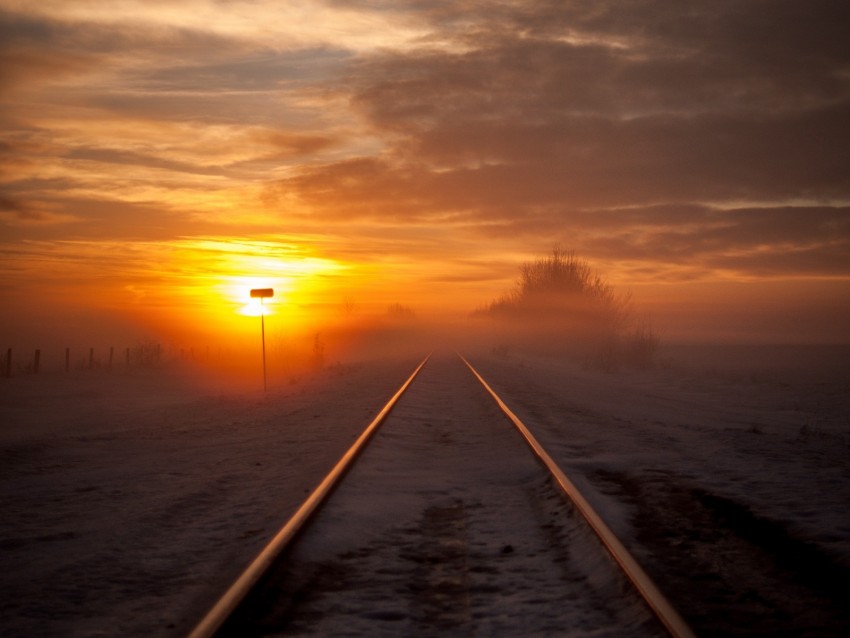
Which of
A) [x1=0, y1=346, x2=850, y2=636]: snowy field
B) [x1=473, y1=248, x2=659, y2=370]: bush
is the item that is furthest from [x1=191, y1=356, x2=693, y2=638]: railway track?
[x1=473, y1=248, x2=659, y2=370]: bush

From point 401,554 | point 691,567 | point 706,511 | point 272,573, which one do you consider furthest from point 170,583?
point 706,511

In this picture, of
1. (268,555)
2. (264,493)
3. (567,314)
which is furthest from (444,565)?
(567,314)

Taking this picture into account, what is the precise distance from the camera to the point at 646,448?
10195 mm

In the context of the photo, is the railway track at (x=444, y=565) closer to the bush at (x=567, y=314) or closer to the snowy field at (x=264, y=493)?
the snowy field at (x=264, y=493)

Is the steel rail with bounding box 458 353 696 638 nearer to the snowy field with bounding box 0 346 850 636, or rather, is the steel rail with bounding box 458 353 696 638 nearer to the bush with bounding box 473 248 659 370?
the snowy field with bounding box 0 346 850 636

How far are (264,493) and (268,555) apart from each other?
8.66ft

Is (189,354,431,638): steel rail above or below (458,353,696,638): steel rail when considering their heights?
above

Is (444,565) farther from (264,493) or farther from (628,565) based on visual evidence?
(264,493)

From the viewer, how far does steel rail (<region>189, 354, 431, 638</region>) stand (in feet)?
11.9

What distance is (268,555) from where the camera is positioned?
476 centimetres

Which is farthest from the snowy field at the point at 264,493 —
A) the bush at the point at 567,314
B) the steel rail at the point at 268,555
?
the bush at the point at 567,314

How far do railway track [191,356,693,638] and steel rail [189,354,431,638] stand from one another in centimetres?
1

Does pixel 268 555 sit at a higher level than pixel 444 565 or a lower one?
higher

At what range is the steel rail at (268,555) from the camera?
3633mm
